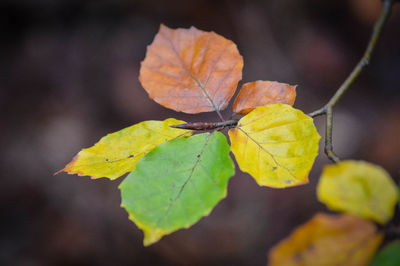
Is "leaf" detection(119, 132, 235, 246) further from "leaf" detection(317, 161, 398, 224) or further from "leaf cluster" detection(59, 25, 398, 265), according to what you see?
"leaf" detection(317, 161, 398, 224)

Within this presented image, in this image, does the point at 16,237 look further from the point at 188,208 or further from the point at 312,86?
the point at 312,86

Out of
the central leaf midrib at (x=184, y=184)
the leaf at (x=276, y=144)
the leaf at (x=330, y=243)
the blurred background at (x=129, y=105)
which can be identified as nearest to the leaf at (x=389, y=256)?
the leaf at (x=330, y=243)

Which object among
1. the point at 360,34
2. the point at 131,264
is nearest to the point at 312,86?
the point at 360,34

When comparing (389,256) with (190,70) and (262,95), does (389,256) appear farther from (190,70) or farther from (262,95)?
(190,70)

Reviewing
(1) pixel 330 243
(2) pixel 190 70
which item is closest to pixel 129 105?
(2) pixel 190 70

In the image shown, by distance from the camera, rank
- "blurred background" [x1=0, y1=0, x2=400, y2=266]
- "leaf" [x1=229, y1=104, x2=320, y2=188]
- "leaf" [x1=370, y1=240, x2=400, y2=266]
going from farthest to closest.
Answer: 1. "blurred background" [x1=0, y1=0, x2=400, y2=266]
2. "leaf" [x1=229, y1=104, x2=320, y2=188]
3. "leaf" [x1=370, y1=240, x2=400, y2=266]

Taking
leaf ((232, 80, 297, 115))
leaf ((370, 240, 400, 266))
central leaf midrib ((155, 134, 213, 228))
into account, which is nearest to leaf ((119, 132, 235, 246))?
central leaf midrib ((155, 134, 213, 228))

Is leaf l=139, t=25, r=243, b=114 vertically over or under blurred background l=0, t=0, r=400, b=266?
over
